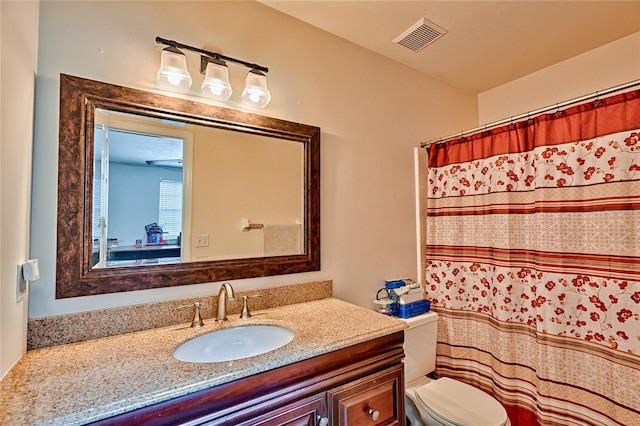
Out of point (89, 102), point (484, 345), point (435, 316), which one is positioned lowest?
point (484, 345)

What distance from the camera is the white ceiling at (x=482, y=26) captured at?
1.59 m

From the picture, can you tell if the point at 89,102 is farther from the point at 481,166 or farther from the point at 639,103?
the point at 639,103

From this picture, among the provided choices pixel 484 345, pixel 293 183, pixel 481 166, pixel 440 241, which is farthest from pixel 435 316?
pixel 293 183

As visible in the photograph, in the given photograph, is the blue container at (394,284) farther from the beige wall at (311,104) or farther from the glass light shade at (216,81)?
the glass light shade at (216,81)

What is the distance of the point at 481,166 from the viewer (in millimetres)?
1870

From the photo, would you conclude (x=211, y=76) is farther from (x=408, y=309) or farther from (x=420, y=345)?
(x=420, y=345)

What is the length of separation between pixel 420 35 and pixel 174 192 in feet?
5.37

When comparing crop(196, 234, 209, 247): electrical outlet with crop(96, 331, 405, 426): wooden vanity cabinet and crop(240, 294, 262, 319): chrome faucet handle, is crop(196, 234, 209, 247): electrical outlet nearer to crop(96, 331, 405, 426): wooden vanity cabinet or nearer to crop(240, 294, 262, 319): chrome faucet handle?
crop(240, 294, 262, 319): chrome faucet handle

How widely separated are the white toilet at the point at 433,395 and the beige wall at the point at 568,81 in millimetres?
1741

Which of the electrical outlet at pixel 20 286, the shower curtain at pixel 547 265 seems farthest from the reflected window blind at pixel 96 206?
the shower curtain at pixel 547 265

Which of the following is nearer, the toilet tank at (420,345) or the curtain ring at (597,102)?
the curtain ring at (597,102)

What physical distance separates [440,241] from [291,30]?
1574mm

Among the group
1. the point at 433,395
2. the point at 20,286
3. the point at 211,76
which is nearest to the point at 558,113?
the point at 433,395

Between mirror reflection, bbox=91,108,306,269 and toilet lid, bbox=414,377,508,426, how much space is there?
101 cm
